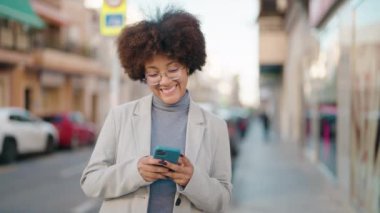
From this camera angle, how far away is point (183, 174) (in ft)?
7.17

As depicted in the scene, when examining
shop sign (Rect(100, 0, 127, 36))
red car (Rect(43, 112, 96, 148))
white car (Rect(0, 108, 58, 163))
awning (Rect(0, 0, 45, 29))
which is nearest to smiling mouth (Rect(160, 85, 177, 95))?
shop sign (Rect(100, 0, 127, 36))

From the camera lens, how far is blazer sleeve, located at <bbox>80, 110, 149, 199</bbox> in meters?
2.26

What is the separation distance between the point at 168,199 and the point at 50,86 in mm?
29341

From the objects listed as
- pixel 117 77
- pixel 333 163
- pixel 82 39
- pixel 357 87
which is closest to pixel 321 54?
pixel 333 163

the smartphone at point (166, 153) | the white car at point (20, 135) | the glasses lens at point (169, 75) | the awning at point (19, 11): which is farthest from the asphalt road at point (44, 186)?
the awning at point (19, 11)

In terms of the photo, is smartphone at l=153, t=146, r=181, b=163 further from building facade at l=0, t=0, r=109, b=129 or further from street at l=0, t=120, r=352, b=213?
building facade at l=0, t=0, r=109, b=129

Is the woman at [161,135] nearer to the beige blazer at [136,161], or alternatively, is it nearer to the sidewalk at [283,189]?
the beige blazer at [136,161]

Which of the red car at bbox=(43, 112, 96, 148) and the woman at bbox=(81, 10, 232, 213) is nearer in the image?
the woman at bbox=(81, 10, 232, 213)

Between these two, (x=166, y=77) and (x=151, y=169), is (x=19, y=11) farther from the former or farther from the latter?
(x=151, y=169)

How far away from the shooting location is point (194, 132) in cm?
242

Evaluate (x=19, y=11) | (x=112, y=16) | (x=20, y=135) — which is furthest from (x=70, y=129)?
(x=112, y=16)

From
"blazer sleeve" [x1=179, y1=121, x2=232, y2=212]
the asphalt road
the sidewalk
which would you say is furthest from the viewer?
the asphalt road

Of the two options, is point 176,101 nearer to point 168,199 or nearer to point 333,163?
point 168,199

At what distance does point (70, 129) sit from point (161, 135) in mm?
19198
